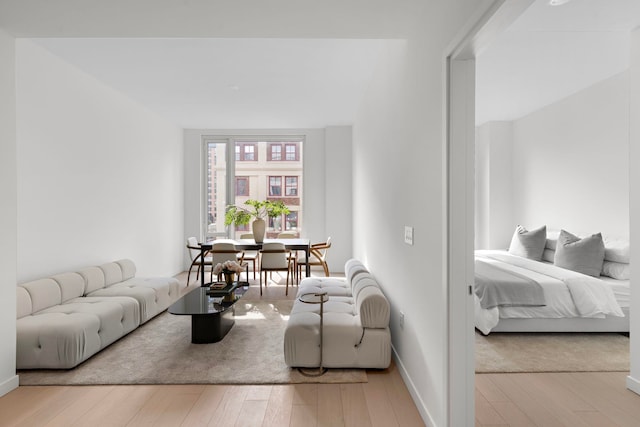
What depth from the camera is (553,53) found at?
3.83 m

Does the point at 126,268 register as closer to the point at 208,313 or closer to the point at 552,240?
the point at 208,313

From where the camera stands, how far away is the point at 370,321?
305 cm

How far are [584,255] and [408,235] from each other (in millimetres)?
2856

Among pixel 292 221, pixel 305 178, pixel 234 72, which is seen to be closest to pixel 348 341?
pixel 234 72

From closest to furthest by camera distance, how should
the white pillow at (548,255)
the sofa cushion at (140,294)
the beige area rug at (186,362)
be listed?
the beige area rug at (186,362) → the sofa cushion at (140,294) → the white pillow at (548,255)

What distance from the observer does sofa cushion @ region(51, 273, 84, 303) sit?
147 inches

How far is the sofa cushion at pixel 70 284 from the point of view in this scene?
12.3 feet

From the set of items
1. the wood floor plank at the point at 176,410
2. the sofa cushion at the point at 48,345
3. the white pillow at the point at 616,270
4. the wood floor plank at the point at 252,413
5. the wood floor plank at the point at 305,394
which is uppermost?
the white pillow at the point at 616,270

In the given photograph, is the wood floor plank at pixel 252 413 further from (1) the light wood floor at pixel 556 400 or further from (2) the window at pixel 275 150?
(2) the window at pixel 275 150

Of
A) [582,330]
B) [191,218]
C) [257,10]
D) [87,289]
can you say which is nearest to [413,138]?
[257,10]

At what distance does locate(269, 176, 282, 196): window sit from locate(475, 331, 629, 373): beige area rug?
16.8 feet

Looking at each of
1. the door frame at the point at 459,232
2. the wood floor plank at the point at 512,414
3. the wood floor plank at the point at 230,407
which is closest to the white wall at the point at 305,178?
the wood floor plank at the point at 230,407

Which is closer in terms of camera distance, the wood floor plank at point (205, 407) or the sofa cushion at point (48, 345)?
the wood floor plank at point (205, 407)

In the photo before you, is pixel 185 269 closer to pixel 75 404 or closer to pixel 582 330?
pixel 75 404
